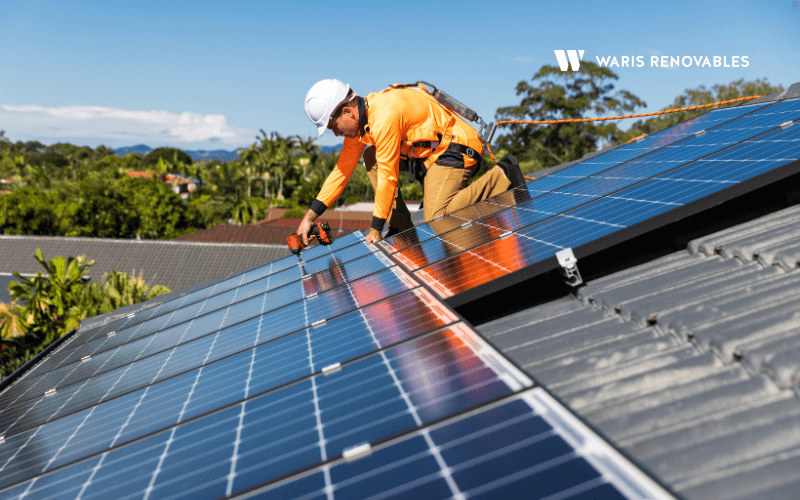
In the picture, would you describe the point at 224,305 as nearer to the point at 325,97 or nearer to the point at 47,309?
the point at 325,97

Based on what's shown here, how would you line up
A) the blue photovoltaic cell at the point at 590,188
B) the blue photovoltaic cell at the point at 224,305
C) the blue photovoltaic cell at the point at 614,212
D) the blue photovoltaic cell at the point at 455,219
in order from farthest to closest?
the blue photovoltaic cell at the point at 455,219, the blue photovoltaic cell at the point at 224,305, the blue photovoltaic cell at the point at 590,188, the blue photovoltaic cell at the point at 614,212

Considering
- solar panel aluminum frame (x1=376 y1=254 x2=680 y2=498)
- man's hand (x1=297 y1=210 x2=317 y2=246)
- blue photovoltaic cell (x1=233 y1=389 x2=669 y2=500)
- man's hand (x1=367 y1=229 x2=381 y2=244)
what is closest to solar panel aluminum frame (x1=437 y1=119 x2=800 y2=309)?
solar panel aluminum frame (x1=376 y1=254 x2=680 y2=498)

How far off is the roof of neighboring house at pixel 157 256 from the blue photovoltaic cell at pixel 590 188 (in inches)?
1255

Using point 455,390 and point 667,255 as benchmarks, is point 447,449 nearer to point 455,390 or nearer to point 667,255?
point 455,390

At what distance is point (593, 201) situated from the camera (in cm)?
536

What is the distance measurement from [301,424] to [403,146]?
16.3 ft

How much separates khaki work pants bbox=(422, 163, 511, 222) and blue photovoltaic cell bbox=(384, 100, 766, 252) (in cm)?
30

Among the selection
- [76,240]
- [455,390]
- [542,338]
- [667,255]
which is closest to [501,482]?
[455,390]

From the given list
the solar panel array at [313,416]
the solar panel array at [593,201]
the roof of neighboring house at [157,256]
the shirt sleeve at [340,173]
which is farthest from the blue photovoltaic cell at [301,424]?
the roof of neighboring house at [157,256]

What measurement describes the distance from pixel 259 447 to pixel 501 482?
4.28ft

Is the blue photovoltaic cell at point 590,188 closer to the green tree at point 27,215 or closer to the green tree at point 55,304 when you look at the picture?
the green tree at point 55,304

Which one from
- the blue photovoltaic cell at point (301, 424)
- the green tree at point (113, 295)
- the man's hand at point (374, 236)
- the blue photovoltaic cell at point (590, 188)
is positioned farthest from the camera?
the green tree at point (113, 295)

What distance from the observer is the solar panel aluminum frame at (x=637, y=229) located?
3.77 m

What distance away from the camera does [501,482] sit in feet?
5.82
